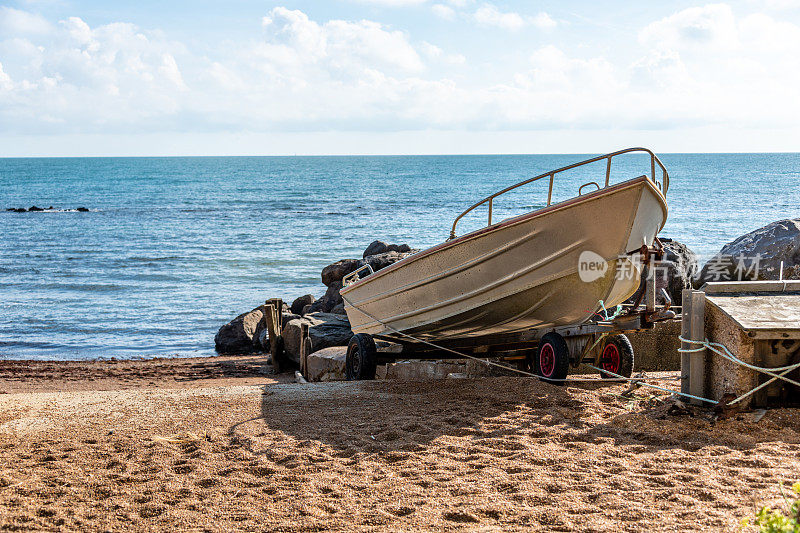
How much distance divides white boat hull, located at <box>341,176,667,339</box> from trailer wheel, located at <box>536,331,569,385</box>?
50 centimetres

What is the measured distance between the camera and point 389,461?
5195mm

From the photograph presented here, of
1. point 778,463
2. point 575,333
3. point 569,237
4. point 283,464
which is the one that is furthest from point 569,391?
point 283,464

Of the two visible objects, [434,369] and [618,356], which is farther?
[434,369]

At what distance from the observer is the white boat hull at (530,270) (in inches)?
278

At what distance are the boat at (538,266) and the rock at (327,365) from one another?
1.85 metres

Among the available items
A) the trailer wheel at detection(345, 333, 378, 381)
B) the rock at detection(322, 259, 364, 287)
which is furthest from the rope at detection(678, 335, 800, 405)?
the rock at detection(322, 259, 364, 287)

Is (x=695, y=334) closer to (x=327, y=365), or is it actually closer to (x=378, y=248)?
(x=327, y=365)

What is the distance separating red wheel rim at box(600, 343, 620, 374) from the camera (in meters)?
8.09

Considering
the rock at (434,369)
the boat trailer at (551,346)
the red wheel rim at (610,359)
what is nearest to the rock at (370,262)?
the boat trailer at (551,346)

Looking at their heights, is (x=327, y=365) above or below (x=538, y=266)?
below

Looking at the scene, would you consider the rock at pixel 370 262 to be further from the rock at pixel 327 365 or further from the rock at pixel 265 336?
the rock at pixel 327 365

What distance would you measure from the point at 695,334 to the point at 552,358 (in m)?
1.68

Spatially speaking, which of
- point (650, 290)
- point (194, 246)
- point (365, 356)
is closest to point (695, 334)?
point (650, 290)

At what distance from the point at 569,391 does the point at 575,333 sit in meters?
0.66
